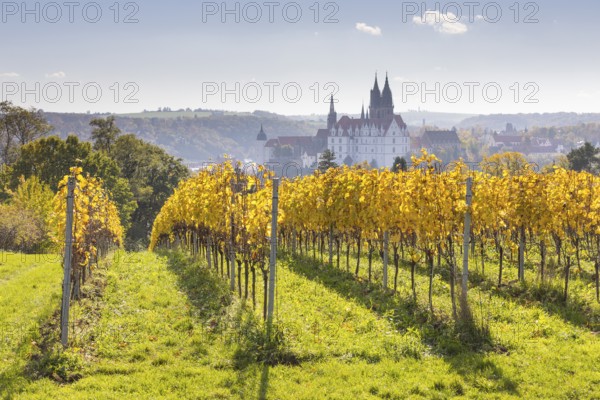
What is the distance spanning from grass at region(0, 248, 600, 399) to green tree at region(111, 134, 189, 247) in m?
44.1

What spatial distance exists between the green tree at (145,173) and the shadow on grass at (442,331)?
1721 inches

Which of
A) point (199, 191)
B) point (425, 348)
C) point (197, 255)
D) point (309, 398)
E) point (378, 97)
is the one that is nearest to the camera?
point (309, 398)

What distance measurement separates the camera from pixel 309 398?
25.0 feet

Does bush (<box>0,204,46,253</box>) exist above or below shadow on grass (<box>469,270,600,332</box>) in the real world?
below

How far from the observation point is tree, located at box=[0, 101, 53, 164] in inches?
2117

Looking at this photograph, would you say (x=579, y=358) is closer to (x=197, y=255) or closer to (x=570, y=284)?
(x=570, y=284)

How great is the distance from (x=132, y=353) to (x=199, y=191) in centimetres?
621

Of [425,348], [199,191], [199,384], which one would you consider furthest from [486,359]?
[199,191]

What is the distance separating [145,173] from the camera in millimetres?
58281

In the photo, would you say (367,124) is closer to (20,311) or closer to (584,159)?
(584,159)

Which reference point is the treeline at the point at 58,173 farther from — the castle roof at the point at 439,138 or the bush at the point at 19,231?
the castle roof at the point at 439,138

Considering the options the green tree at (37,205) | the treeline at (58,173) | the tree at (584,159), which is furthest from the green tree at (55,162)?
the tree at (584,159)

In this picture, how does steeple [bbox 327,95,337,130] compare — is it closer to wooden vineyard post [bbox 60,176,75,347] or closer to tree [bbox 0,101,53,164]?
tree [bbox 0,101,53,164]

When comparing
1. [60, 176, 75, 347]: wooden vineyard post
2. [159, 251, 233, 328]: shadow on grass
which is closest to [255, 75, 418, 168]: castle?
[159, 251, 233, 328]: shadow on grass
